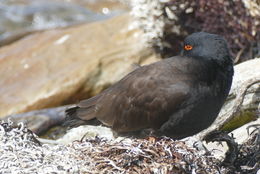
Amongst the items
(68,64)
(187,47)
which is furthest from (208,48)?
(68,64)

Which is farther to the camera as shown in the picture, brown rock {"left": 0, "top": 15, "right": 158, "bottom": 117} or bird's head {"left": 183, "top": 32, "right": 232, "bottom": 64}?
brown rock {"left": 0, "top": 15, "right": 158, "bottom": 117}

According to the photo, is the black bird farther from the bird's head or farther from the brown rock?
the brown rock

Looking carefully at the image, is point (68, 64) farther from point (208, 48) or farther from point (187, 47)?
point (208, 48)

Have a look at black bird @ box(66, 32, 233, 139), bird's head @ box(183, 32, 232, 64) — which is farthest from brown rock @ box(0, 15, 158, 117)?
bird's head @ box(183, 32, 232, 64)


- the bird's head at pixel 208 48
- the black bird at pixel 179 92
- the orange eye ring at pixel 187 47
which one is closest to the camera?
the black bird at pixel 179 92

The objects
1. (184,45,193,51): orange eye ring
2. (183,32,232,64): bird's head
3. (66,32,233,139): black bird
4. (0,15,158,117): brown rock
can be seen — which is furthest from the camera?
(0,15,158,117): brown rock

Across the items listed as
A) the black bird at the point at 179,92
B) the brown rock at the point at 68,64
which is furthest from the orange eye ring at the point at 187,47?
the brown rock at the point at 68,64

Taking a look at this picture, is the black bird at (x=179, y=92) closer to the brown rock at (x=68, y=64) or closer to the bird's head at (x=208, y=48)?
the bird's head at (x=208, y=48)
